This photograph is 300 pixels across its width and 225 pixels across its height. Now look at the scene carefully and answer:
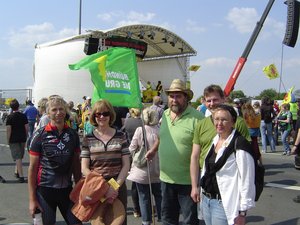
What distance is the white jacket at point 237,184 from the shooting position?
9.46 feet

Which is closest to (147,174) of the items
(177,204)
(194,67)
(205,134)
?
(177,204)

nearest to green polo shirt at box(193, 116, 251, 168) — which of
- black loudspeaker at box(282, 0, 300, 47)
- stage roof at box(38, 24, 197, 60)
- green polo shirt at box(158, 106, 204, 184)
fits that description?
green polo shirt at box(158, 106, 204, 184)

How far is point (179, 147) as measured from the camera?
399 cm

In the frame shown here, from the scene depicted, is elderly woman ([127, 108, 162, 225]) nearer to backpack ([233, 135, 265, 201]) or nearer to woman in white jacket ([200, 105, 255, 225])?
woman in white jacket ([200, 105, 255, 225])

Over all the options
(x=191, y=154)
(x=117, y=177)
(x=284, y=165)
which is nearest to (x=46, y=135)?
(x=117, y=177)

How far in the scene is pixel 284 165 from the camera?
1050cm

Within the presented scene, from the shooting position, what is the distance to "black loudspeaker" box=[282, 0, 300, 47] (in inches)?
470

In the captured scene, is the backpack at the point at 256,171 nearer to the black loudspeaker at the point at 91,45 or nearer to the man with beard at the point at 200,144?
the man with beard at the point at 200,144

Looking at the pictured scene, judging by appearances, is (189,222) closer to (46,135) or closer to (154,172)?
(154,172)

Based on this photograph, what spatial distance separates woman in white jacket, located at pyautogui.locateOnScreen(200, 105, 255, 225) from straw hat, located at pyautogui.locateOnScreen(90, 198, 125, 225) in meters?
0.76

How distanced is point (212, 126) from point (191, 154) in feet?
1.50

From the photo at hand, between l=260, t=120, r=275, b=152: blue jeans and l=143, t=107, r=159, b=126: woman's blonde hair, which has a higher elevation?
l=143, t=107, r=159, b=126: woman's blonde hair

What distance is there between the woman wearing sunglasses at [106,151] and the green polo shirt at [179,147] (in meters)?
0.59

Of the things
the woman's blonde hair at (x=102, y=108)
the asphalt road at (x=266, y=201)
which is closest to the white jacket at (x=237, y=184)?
the woman's blonde hair at (x=102, y=108)
